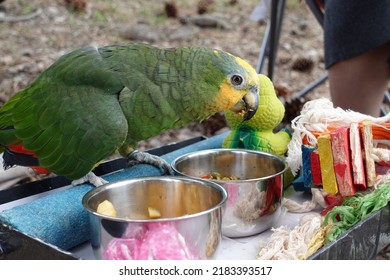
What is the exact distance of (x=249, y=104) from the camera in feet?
3.84

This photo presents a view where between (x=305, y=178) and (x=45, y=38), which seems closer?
(x=305, y=178)

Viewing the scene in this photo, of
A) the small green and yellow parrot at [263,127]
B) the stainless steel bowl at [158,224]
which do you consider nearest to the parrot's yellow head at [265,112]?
the small green and yellow parrot at [263,127]

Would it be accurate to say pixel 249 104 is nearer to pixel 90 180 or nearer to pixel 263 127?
Result: pixel 263 127

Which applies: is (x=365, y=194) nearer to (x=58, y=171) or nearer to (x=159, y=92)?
(x=159, y=92)

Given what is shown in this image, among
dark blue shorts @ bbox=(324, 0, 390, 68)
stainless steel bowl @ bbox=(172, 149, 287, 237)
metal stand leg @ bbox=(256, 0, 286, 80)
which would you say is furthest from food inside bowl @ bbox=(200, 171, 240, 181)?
metal stand leg @ bbox=(256, 0, 286, 80)

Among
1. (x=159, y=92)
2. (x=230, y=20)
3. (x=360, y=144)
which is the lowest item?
(x=230, y=20)

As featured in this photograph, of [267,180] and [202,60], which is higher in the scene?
[202,60]

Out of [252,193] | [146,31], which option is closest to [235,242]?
[252,193]

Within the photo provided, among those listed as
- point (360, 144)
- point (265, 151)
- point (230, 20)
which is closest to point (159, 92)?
point (265, 151)

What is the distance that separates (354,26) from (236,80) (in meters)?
0.70

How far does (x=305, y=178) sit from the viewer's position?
1.20 metres
